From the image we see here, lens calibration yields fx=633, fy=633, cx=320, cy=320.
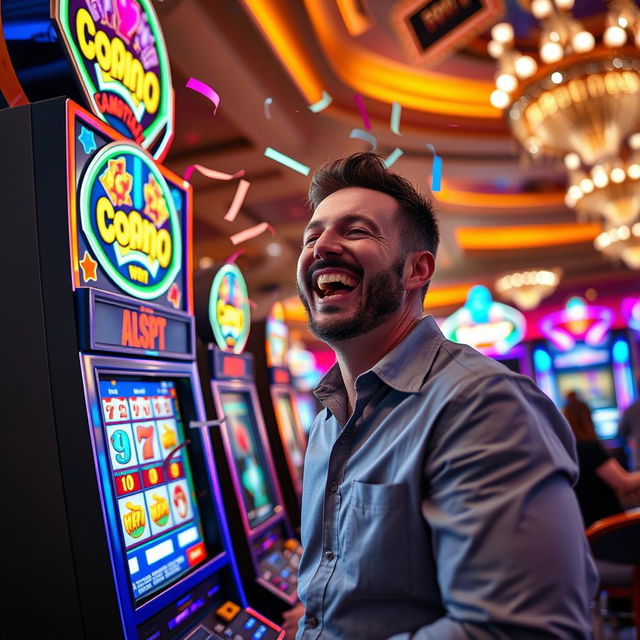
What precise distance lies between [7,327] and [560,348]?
9.45 metres

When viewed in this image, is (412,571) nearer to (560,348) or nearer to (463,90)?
(463,90)

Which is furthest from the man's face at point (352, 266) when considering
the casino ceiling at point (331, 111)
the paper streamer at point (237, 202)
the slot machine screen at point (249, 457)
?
the slot machine screen at point (249, 457)

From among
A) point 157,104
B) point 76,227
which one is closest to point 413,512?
point 76,227

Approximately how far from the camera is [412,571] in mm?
987

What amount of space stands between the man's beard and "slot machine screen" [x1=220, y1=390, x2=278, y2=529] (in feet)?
4.80

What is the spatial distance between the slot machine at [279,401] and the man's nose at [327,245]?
2.38 metres

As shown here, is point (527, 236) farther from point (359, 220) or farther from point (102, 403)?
point (102, 403)

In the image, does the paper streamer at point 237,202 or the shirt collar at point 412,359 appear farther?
the paper streamer at point 237,202

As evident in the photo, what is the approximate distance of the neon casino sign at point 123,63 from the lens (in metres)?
1.58

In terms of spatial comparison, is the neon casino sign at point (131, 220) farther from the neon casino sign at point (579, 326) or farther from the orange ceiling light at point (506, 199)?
the neon casino sign at point (579, 326)

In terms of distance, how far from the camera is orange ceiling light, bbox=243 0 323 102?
11.9ft

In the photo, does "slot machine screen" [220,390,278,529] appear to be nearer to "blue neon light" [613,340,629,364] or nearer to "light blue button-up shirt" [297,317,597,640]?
"light blue button-up shirt" [297,317,597,640]

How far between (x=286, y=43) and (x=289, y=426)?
242cm

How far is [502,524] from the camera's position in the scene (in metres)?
0.88
